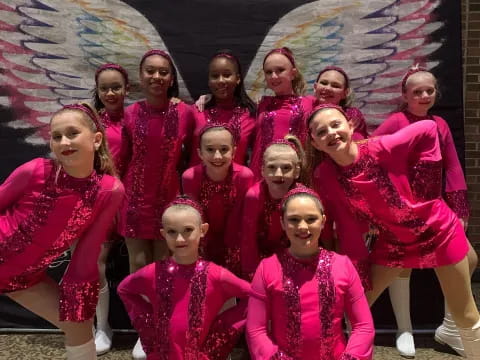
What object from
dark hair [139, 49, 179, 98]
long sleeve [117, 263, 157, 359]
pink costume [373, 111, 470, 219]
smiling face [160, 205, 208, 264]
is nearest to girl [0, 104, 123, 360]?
long sleeve [117, 263, 157, 359]

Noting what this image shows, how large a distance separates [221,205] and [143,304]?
0.65 metres

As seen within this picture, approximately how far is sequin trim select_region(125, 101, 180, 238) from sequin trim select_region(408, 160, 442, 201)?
53.2 inches

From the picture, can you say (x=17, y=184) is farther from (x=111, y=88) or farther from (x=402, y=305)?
(x=402, y=305)

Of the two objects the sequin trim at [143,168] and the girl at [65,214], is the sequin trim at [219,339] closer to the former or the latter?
the girl at [65,214]

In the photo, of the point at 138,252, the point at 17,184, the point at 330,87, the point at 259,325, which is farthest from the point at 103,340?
the point at 330,87

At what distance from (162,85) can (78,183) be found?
1.04 metres

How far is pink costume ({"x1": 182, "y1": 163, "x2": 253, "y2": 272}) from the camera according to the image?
8.93 feet

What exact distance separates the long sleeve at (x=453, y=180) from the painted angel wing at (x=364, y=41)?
0.52 metres

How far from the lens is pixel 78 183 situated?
2332mm

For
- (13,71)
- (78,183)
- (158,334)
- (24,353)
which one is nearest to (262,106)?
(78,183)

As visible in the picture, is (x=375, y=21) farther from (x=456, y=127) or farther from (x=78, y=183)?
(x=78, y=183)

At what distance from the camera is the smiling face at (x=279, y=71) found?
3.11 m

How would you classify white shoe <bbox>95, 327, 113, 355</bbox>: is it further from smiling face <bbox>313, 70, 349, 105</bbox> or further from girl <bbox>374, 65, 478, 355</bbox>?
smiling face <bbox>313, 70, 349, 105</bbox>

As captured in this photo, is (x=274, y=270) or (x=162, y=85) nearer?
(x=274, y=270)
